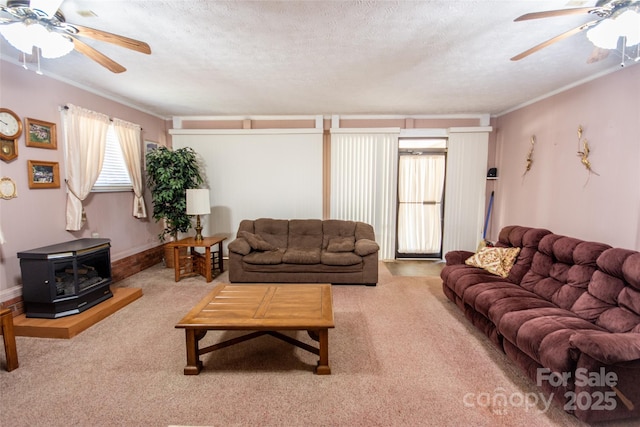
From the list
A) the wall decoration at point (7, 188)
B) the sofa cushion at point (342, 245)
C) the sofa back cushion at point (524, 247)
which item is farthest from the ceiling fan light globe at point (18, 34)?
the sofa back cushion at point (524, 247)

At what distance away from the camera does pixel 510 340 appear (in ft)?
6.77

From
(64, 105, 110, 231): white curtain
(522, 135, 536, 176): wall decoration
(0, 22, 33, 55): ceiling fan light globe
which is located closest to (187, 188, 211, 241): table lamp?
(64, 105, 110, 231): white curtain

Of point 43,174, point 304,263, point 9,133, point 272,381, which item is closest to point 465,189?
point 304,263

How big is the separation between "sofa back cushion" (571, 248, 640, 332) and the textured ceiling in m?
1.79

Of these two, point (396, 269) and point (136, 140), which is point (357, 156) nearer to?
point (396, 269)

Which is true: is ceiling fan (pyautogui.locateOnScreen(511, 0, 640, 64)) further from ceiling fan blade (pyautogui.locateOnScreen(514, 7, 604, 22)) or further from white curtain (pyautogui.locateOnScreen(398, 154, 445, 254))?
white curtain (pyautogui.locateOnScreen(398, 154, 445, 254))

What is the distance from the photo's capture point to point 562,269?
2.55 metres

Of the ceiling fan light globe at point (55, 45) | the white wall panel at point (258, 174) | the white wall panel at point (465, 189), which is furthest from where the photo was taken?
the white wall panel at point (258, 174)

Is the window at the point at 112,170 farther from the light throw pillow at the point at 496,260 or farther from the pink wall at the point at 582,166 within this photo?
the pink wall at the point at 582,166

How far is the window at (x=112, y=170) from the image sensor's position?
379 cm

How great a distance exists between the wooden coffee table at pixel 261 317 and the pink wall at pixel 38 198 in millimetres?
2119

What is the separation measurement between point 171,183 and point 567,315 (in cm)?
479

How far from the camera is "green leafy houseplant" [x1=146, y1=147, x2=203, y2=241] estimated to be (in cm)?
425

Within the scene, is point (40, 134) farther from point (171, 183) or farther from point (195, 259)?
point (195, 259)
